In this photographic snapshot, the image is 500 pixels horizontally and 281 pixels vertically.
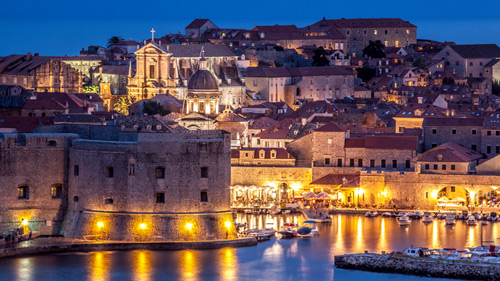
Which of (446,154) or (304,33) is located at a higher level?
(304,33)

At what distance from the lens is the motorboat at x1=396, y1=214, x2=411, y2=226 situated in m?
54.2

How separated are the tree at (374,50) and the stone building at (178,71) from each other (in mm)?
23158

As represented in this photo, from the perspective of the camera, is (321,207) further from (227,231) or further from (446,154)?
(227,231)

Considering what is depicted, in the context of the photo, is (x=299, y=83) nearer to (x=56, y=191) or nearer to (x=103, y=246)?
(x=56, y=191)

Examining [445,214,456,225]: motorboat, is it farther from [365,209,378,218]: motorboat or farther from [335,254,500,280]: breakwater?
[335,254,500,280]: breakwater

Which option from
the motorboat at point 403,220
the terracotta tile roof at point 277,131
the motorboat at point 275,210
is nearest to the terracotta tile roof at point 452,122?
the terracotta tile roof at point 277,131

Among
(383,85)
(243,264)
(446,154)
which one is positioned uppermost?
(383,85)

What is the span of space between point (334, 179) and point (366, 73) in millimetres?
48756

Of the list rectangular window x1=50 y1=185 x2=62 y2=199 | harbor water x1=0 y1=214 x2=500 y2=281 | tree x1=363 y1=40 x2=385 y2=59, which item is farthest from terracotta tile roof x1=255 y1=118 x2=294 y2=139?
tree x1=363 y1=40 x2=385 y2=59

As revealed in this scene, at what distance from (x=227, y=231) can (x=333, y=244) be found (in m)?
4.36

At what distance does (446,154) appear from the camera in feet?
191

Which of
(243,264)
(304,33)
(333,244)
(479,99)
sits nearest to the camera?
(243,264)

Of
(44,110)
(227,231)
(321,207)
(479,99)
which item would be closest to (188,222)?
(227,231)

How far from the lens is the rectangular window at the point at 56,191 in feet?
157
